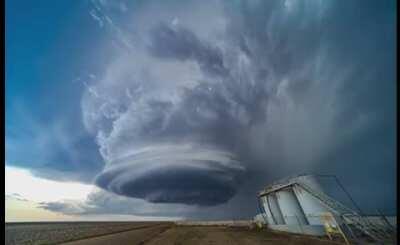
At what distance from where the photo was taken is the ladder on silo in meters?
31.5

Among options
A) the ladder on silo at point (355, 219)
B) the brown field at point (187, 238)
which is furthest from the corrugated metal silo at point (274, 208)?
the ladder on silo at point (355, 219)

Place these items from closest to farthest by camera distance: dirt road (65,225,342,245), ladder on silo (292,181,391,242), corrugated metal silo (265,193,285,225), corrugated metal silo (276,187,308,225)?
ladder on silo (292,181,391,242) < dirt road (65,225,342,245) < corrugated metal silo (276,187,308,225) < corrugated metal silo (265,193,285,225)

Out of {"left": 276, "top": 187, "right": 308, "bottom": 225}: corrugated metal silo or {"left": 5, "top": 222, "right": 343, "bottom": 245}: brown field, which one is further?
{"left": 276, "top": 187, "right": 308, "bottom": 225}: corrugated metal silo

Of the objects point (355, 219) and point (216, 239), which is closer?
point (355, 219)

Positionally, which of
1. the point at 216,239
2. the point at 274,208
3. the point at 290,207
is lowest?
the point at 216,239

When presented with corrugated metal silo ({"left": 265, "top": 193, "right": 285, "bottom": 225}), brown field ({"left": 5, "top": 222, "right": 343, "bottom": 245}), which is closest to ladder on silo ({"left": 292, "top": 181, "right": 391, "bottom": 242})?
brown field ({"left": 5, "top": 222, "right": 343, "bottom": 245})

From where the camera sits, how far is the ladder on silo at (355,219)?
31.5 m

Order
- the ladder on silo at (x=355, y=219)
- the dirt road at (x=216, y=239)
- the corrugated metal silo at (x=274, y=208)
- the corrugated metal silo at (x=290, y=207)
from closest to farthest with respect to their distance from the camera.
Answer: the ladder on silo at (x=355, y=219) < the dirt road at (x=216, y=239) < the corrugated metal silo at (x=290, y=207) < the corrugated metal silo at (x=274, y=208)

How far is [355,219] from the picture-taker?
33.4 metres

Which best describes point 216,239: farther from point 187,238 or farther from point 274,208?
point 274,208

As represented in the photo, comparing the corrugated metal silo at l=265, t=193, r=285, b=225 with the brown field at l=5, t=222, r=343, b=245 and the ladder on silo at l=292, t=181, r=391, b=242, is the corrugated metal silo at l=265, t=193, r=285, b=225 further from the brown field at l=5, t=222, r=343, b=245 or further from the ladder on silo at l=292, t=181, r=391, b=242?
the ladder on silo at l=292, t=181, r=391, b=242

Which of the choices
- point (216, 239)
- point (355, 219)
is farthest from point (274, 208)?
point (355, 219)

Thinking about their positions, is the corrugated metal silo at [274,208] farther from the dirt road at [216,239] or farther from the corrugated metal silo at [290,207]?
the corrugated metal silo at [290,207]
